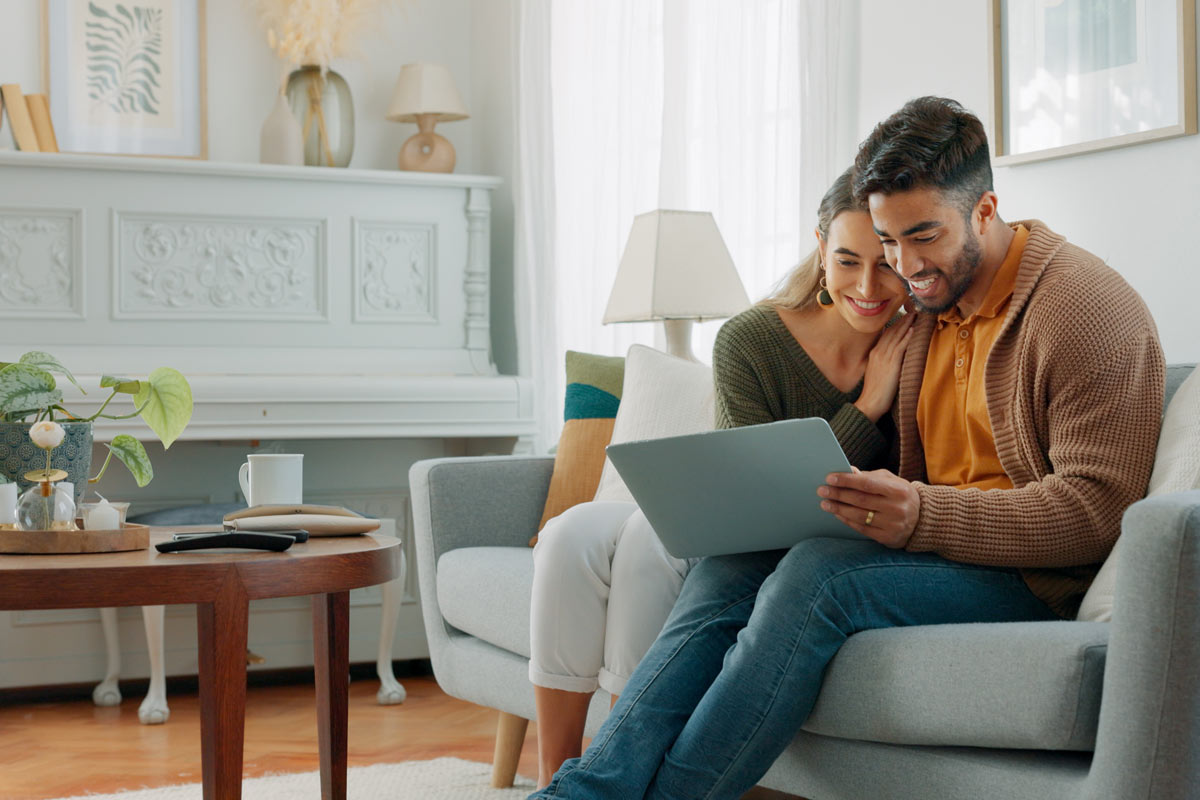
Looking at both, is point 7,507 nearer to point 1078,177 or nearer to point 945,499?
point 945,499

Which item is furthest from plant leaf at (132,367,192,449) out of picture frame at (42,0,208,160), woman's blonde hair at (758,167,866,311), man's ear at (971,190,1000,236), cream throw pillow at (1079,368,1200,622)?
picture frame at (42,0,208,160)

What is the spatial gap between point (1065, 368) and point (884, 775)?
21.5 inches

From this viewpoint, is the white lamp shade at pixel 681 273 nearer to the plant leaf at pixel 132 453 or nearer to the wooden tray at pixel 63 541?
the plant leaf at pixel 132 453

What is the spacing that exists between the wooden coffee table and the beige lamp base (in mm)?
2172

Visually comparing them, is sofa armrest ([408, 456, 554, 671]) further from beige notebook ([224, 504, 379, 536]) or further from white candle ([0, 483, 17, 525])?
white candle ([0, 483, 17, 525])

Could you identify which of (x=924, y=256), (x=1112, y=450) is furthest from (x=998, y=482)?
(x=924, y=256)

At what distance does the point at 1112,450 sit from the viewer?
1.59 meters

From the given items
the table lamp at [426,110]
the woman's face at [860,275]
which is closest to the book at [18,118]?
the table lamp at [426,110]

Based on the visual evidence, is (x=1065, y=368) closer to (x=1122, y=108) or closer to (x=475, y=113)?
(x=1122, y=108)

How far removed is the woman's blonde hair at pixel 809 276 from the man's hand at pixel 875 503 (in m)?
0.51

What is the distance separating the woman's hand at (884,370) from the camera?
1886 millimetres

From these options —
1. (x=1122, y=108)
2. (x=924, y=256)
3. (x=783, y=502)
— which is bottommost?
(x=783, y=502)

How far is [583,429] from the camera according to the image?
2.67 meters

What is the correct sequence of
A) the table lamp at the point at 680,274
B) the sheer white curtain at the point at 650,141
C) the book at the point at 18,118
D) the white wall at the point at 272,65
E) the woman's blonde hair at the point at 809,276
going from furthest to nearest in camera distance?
the white wall at the point at 272,65 < the book at the point at 18,118 < the sheer white curtain at the point at 650,141 < the table lamp at the point at 680,274 < the woman's blonde hair at the point at 809,276
